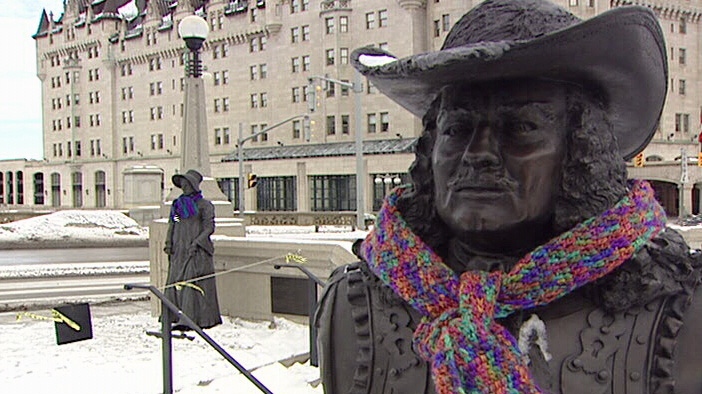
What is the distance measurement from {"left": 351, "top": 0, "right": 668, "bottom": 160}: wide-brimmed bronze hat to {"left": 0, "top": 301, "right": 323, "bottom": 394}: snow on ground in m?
5.46

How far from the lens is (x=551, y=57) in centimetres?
152

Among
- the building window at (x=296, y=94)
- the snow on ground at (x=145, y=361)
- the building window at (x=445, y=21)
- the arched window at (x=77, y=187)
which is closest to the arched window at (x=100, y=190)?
the arched window at (x=77, y=187)

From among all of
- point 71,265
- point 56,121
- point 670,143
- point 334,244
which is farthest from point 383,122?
point 56,121

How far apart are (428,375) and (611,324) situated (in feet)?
1.52

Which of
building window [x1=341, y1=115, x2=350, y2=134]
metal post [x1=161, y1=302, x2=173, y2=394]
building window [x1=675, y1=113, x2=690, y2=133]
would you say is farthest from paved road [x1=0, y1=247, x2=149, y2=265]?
building window [x1=675, y1=113, x2=690, y2=133]

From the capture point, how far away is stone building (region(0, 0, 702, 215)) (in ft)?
142

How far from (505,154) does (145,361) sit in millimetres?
7907

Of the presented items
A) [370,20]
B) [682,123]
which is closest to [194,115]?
[370,20]

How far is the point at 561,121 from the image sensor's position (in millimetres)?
1622

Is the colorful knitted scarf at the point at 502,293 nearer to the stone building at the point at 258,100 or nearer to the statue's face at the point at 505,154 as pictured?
the statue's face at the point at 505,154

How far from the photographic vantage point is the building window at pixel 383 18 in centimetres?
4525

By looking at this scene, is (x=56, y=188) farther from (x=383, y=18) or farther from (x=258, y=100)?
(x=383, y=18)

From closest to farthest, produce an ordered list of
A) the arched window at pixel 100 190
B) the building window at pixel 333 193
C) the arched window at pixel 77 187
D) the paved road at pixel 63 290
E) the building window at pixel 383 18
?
the paved road at pixel 63 290 < the building window at pixel 383 18 < the building window at pixel 333 193 < the arched window at pixel 100 190 < the arched window at pixel 77 187

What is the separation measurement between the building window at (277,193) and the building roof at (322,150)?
5.68 feet
